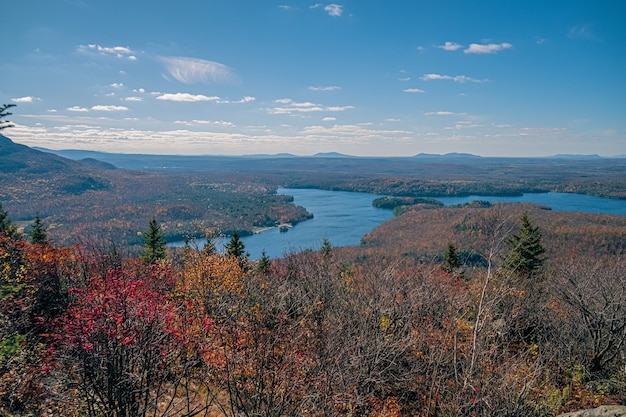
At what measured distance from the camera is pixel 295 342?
38.1 feet

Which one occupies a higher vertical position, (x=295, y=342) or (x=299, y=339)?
(x=295, y=342)

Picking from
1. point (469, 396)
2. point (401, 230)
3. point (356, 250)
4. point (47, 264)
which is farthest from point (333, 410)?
point (401, 230)

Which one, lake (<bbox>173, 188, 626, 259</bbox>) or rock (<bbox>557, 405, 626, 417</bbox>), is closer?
rock (<bbox>557, 405, 626, 417</bbox>)

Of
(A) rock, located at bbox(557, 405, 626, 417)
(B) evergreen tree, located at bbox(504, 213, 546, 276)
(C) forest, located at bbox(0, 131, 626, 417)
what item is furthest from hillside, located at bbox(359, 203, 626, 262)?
(A) rock, located at bbox(557, 405, 626, 417)

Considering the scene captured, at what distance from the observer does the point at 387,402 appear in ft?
43.6

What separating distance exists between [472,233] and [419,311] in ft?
348

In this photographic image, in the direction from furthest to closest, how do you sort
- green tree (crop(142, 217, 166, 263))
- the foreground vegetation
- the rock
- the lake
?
the lake, green tree (crop(142, 217, 166, 263)), the rock, the foreground vegetation

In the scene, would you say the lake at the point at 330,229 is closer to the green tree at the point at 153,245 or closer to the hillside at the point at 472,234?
the hillside at the point at 472,234

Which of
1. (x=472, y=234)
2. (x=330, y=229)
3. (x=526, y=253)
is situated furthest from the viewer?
(x=330, y=229)

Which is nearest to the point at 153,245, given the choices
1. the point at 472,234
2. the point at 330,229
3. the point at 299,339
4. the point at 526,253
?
the point at 299,339

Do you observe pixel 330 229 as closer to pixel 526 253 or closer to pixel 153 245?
pixel 153 245

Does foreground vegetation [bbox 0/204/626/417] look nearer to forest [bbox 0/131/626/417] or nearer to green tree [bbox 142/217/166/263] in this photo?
forest [bbox 0/131/626/417]

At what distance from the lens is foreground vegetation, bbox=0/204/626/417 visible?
28.4 ft

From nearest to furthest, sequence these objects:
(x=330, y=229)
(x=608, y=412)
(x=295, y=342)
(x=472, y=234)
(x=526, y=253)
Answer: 1. (x=608, y=412)
2. (x=295, y=342)
3. (x=526, y=253)
4. (x=472, y=234)
5. (x=330, y=229)
